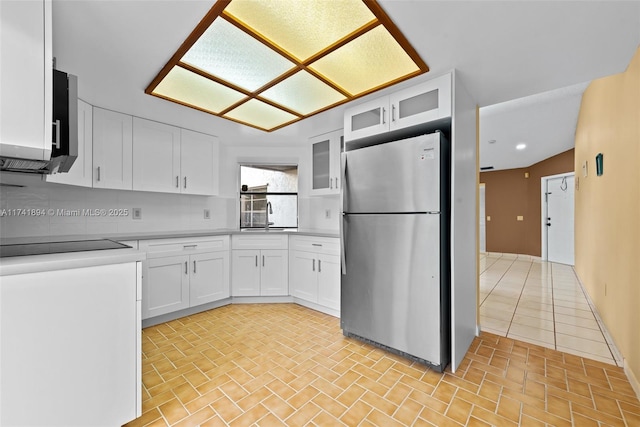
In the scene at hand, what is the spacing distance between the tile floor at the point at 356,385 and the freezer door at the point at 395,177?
1207 millimetres

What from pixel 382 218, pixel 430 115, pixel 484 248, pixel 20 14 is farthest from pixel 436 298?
pixel 484 248

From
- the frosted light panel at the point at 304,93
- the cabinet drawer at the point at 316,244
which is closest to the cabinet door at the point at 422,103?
the frosted light panel at the point at 304,93

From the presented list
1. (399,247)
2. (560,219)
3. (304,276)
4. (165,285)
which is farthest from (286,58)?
(560,219)

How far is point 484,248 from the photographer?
8.01m

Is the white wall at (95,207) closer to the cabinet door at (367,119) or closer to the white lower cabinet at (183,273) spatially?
the white lower cabinet at (183,273)

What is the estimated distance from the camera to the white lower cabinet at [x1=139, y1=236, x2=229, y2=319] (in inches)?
107

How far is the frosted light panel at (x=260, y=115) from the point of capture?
2.49 metres

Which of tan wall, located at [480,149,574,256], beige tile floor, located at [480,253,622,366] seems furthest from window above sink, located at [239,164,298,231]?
tan wall, located at [480,149,574,256]

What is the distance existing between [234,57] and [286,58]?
33 cm

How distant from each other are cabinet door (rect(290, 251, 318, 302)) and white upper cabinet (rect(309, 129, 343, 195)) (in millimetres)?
848

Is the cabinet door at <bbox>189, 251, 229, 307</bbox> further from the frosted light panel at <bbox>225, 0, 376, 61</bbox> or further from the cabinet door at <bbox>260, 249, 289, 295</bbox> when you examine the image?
the frosted light panel at <bbox>225, 0, 376, 61</bbox>

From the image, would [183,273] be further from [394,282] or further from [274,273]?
[394,282]

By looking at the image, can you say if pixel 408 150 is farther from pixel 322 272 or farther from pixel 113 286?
pixel 113 286

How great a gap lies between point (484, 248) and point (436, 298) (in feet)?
23.9
